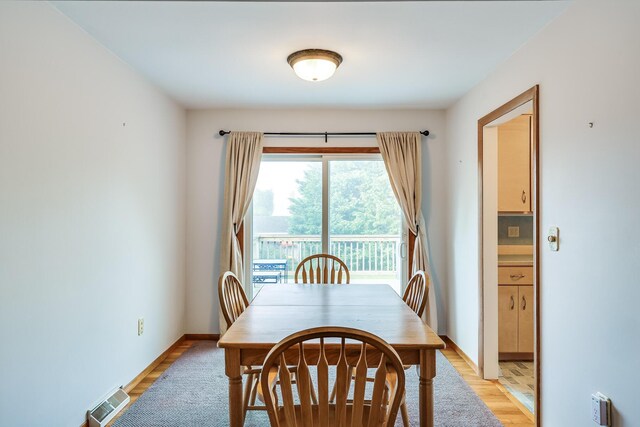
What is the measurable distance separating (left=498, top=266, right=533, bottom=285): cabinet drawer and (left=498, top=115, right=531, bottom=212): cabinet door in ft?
1.73

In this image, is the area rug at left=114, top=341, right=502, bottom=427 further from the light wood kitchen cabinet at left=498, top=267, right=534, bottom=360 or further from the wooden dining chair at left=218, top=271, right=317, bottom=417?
the light wood kitchen cabinet at left=498, top=267, right=534, bottom=360

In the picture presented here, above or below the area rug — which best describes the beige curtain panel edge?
above

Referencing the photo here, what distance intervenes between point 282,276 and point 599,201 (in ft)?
10.3

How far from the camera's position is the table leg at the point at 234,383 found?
1.69 meters

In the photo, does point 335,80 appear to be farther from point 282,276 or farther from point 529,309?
point 529,309

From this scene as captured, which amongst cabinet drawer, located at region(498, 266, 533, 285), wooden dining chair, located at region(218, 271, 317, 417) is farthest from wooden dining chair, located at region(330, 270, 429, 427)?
cabinet drawer, located at region(498, 266, 533, 285)

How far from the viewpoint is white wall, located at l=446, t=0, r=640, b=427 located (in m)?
1.65

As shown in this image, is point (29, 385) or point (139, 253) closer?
point (29, 385)

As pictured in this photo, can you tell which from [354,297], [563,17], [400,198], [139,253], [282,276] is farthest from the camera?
[282,276]

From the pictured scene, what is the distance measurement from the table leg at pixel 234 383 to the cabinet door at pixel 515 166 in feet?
9.14

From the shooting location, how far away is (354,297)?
261cm

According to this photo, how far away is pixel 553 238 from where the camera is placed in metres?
2.20

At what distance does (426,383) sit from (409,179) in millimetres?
2608

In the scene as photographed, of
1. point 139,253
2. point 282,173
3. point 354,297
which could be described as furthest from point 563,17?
point 139,253
